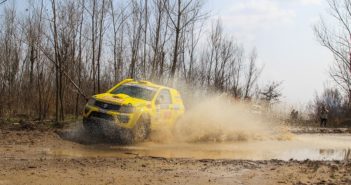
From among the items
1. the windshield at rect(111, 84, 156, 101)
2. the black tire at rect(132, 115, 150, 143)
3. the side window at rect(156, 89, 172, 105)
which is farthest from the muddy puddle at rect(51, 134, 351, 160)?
the windshield at rect(111, 84, 156, 101)

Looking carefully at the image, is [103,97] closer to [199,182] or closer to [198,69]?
[199,182]

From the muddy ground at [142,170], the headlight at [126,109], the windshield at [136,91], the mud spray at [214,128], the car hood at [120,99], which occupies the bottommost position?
the muddy ground at [142,170]

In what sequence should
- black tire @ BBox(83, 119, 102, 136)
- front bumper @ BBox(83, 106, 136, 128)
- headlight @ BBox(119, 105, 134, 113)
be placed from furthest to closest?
black tire @ BBox(83, 119, 102, 136)
headlight @ BBox(119, 105, 134, 113)
front bumper @ BBox(83, 106, 136, 128)

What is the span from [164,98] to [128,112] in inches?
90.8

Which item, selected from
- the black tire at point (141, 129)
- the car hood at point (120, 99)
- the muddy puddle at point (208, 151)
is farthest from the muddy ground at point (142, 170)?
the car hood at point (120, 99)

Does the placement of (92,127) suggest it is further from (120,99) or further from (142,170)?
(142,170)

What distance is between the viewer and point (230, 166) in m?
9.73

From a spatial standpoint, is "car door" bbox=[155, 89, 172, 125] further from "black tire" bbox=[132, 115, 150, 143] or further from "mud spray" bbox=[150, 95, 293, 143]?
"black tire" bbox=[132, 115, 150, 143]

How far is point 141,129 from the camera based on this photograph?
43.8 feet

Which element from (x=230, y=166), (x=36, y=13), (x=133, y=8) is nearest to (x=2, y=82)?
(x=36, y=13)

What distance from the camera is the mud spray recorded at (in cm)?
Answer: 1557

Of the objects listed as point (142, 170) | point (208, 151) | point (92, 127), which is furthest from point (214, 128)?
point (142, 170)

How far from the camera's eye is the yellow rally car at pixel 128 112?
42.1 ft

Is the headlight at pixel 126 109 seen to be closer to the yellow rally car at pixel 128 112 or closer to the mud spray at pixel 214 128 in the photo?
the yellow rally car at pixel 128 112
